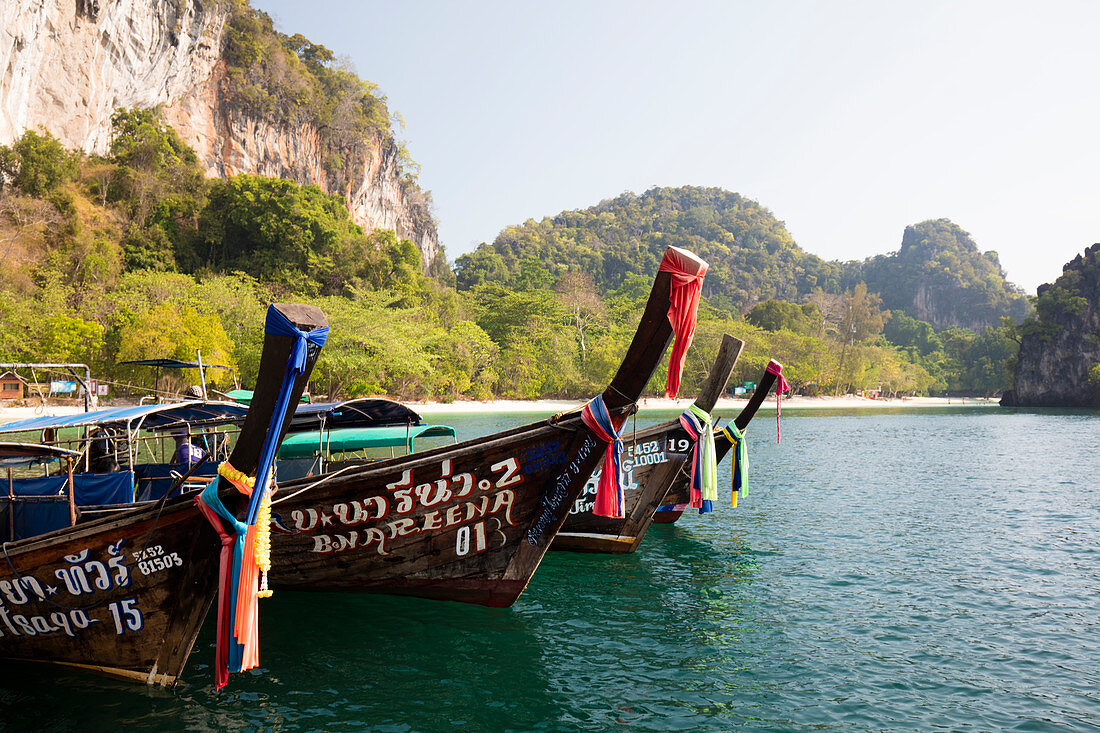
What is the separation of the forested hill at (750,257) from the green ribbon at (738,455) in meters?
86.8

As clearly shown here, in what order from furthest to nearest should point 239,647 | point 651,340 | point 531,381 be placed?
point 531,381 < point 651,340 < point 239,647

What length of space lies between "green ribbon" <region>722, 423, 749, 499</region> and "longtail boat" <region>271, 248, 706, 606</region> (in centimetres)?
534

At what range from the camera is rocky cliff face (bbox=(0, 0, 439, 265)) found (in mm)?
36000

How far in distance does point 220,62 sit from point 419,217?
1257 inches

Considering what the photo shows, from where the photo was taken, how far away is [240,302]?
3878cm

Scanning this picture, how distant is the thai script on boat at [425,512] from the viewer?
634 centimetres

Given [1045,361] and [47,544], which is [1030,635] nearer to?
[47,544]

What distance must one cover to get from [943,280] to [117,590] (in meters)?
145

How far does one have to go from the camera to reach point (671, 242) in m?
129

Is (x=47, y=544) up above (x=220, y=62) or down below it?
below

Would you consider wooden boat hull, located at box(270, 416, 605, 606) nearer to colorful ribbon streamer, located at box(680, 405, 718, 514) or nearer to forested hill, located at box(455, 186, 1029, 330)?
colorful ribbon streamer, located at box(680, 405, 718, 514)

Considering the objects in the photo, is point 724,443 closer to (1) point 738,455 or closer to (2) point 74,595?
(1) point 738,455

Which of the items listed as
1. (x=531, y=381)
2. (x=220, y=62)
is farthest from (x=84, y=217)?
(x=531, y=381)

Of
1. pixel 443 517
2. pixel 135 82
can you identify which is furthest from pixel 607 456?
pixel 135 82
